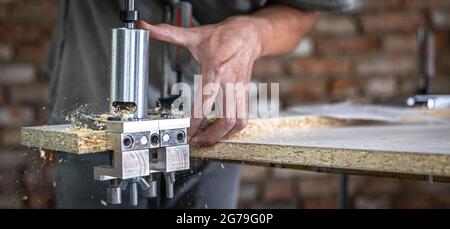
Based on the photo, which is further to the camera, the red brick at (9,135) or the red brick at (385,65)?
the red brick at (385,65)

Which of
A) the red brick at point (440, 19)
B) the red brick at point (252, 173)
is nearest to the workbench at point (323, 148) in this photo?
the red brick at point (252, 173)

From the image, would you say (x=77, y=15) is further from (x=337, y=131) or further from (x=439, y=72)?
(x=439, y=72)

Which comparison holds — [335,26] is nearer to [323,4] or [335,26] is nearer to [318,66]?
[318,66]

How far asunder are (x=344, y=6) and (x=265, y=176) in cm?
94

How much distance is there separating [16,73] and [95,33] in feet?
2.57

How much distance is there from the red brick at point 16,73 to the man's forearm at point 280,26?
871mm

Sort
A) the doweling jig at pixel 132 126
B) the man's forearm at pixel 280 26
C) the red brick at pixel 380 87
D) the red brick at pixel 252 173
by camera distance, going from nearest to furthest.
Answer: the doweling jig at pixel 132 126 → the man's forearm at pixel 280 26 → the red brick at pixel 252 173 → the red brick at pixel 380 87

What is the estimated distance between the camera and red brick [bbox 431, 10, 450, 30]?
1.88 meters

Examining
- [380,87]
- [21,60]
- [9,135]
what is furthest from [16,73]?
[380,87]

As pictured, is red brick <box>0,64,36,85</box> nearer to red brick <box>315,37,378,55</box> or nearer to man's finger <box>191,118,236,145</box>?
red brick <box>315,37,378,55</box>

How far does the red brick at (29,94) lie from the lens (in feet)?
5.22

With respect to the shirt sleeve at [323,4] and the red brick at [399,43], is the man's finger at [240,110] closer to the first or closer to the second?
the shirt sleeve at [323,4]

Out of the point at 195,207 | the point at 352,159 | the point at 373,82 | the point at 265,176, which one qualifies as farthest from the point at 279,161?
the point at 373,82

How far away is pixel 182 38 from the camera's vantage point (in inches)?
25.7
